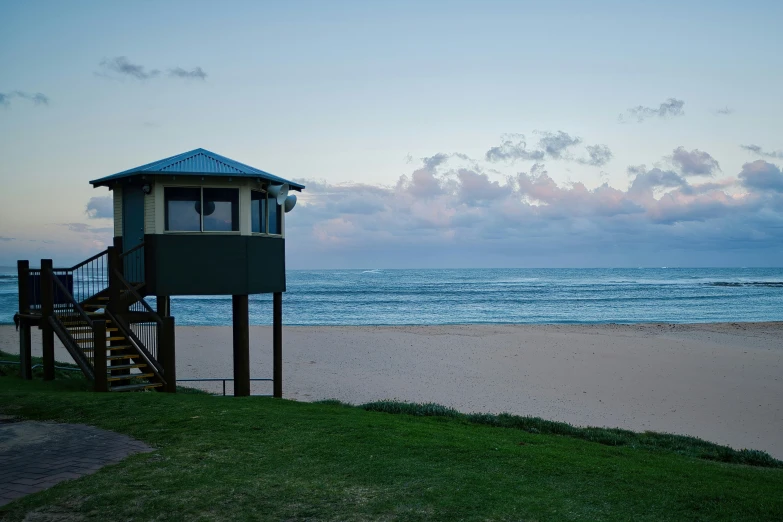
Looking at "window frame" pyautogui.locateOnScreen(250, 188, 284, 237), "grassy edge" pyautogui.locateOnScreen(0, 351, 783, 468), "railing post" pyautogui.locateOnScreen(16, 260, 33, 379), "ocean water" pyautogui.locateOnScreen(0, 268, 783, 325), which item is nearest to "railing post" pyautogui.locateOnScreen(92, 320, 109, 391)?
"grassy edge" pyautogui.locateOnScreen(0, 351, 783, 468)

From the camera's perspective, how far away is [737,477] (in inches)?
277

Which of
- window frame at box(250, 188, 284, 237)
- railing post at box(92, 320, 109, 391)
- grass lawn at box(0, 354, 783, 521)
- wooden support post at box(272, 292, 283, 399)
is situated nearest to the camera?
grass lawn at box(0, 354, 783, 521)

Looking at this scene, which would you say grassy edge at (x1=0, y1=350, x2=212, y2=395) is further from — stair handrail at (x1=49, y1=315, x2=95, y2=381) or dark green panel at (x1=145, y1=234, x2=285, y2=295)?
dark green panel at (x1=145, y1=234, x2=285, y2=295)

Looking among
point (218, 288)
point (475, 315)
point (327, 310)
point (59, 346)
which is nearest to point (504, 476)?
point (218, 288)

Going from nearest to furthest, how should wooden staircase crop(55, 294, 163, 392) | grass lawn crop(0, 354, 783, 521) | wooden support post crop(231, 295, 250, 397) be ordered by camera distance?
grass lawn crop(0, 354, 783, 521)
wooden staircase crop(55, 294, 163, 392)
wooden support post crop(231, 295, 250, 397)

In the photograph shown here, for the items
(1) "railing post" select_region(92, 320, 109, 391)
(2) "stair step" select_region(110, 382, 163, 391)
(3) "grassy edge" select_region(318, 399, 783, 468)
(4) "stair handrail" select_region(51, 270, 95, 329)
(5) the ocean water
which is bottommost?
(5) the ocean water

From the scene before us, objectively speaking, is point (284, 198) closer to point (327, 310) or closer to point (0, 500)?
point (0, 500)

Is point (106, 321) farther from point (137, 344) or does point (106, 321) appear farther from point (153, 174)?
point (153, 174)

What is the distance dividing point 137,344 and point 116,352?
3.94 ft

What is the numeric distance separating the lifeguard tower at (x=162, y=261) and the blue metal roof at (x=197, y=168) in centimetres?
2

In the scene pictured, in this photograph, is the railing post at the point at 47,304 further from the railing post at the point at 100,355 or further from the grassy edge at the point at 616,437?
the grassy edge at the point at 616,437

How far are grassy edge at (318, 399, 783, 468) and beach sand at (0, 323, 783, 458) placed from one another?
332cm

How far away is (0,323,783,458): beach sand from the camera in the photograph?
1569 centimetres

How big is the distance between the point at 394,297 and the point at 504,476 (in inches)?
2391
